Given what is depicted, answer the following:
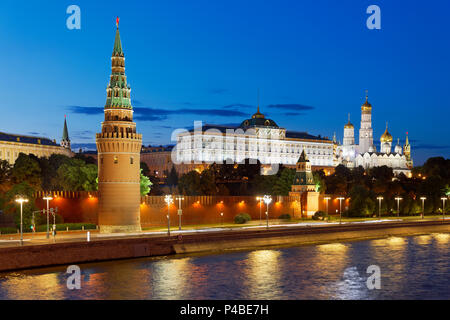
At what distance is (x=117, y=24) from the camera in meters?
65.8

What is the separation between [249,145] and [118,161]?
12029 cm

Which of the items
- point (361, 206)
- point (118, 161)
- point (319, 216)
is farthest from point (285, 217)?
point (118, 161)

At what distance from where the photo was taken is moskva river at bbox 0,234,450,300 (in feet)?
125

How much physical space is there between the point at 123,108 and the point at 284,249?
21.9m

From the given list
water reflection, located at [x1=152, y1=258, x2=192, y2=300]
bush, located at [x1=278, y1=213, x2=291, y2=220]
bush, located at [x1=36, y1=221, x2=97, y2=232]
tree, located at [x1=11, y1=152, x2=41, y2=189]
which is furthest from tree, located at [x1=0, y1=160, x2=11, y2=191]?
bush, located at [x1=278, y1=213, x2=291, y2=220]

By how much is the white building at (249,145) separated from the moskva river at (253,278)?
114 m

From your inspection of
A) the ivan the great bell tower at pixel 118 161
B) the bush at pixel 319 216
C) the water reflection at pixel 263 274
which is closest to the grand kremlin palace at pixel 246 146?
the bush at pixel 319 216

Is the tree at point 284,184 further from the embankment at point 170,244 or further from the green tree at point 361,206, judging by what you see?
the embankment at point 170,244

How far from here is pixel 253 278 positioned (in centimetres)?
4356

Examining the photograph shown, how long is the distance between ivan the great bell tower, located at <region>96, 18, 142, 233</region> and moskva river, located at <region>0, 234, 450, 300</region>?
13490 millimetres

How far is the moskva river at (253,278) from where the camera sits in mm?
38031

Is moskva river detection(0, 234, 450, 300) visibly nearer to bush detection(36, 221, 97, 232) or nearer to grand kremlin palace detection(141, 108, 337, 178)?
bush detection(36, 221, 97, 232)

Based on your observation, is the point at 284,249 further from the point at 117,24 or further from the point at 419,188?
the point at 419,188
